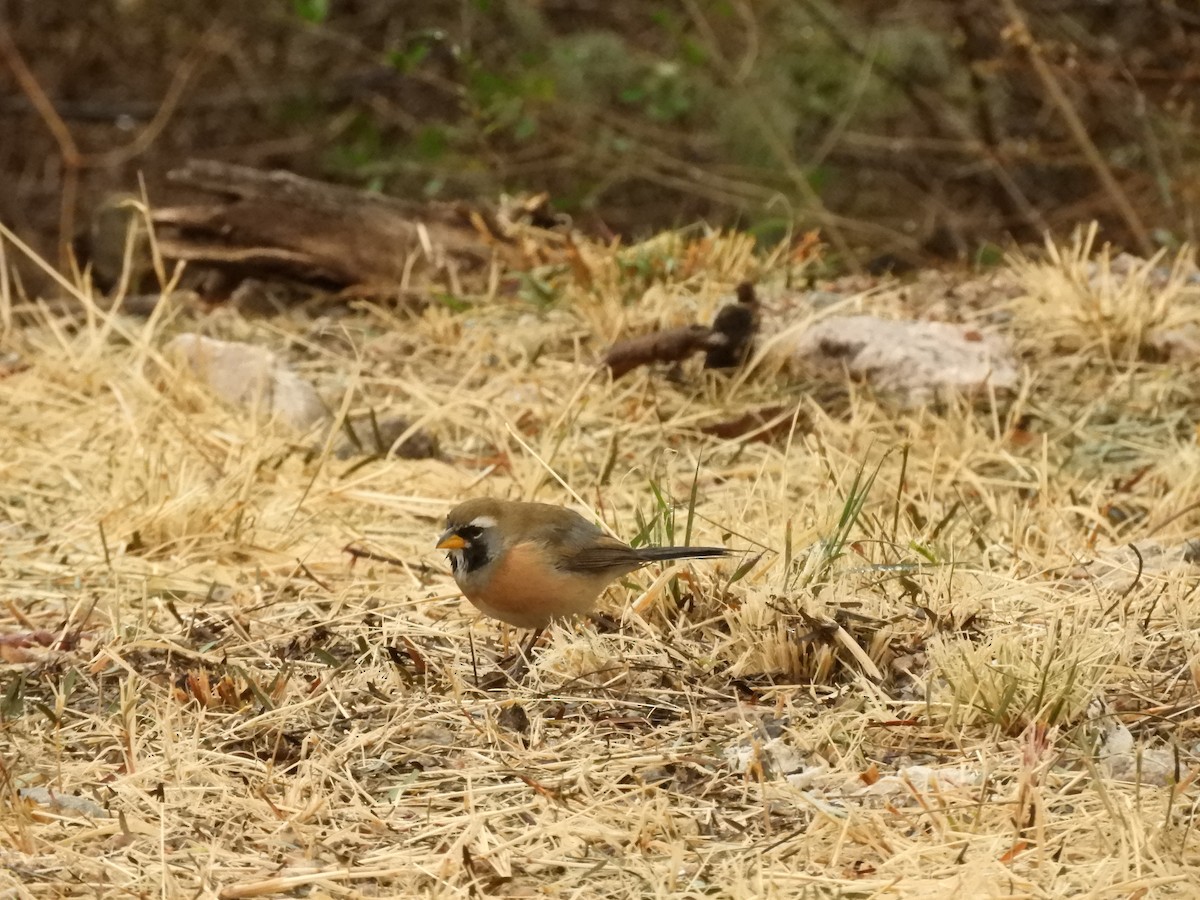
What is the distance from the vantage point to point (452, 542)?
3.26 metres

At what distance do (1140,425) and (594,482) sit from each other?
1700 millimetres

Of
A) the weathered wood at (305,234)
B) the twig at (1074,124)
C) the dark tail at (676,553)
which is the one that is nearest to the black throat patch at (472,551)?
the dark tail at (676,553)

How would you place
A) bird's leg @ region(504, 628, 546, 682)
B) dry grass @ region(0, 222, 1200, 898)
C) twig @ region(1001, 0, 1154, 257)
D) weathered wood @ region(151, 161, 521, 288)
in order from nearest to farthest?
dry grass @ region(0, 222, 1200, 898)
bird's leg @ region(504, 628, 546, 682)
weathered wood @ region(151, 161, 521, 288)
twig @ region(1001, 0, 1154, 257)

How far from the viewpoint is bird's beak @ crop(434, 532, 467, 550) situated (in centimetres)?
325

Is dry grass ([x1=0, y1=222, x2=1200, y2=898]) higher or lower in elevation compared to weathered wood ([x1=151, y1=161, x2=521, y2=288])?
higher

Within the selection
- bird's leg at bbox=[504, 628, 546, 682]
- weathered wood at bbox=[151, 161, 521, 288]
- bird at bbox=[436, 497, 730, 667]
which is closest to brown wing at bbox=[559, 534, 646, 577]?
bird at bbox=[436, 497, 730, 667]

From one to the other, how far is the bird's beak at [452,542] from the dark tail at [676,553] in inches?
14.3

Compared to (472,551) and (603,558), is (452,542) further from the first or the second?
(603,558)

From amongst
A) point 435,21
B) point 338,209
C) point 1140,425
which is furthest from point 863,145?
point 1140,425

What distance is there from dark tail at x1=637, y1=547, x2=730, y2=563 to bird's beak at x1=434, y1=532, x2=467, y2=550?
364mm

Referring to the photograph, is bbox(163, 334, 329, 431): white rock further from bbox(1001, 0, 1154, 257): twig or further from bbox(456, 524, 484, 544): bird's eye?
bbox(1001, 0, 1154, 257): twig

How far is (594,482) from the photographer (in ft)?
14.0

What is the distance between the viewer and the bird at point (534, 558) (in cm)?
309

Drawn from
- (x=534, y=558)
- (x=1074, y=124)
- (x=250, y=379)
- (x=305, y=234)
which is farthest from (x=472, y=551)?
(x=1074, y=124)
